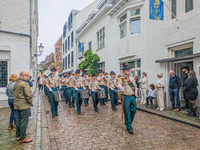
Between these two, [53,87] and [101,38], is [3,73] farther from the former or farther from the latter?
[101,38]

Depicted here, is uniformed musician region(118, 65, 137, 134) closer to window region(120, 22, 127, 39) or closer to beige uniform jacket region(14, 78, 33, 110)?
beige uniform jacket region(14, 78, 33, 110)

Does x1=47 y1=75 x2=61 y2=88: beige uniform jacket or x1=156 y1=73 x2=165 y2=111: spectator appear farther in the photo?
x1=156 y1=73 x2=165 y2=111: spectator

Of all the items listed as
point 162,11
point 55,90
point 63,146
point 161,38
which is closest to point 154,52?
→ point 161,38

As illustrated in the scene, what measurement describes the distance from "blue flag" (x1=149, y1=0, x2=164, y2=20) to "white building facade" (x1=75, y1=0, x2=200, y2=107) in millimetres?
621

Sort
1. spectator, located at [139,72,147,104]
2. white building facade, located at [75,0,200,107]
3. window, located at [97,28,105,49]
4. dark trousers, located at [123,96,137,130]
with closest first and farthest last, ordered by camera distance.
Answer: dark trousers, located at [123,96,137,130] < white building facade, located at [75,0,200,107] < spectator, located at [139,72,147,104] < window, located at [97,28,105,49]

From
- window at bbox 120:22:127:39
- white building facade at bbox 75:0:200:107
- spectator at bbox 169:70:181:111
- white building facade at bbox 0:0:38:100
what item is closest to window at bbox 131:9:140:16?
white building facade at bbox 75:0:200:107

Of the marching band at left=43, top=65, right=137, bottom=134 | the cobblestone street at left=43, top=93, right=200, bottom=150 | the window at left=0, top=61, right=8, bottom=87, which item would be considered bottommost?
the cobblestone street at left=43, top=93, right=200, bottom=150

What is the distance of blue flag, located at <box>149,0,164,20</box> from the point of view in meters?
8.59

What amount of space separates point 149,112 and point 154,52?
12.3ft

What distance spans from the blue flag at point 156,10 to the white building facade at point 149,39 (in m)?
0.62

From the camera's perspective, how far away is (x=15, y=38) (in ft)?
34.5

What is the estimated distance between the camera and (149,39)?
10.5 meters

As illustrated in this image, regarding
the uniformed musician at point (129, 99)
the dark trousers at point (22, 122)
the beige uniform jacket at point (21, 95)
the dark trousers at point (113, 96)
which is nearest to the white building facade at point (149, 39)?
the dark trousers at point (113, 96)

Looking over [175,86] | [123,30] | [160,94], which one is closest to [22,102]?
[160,94]
